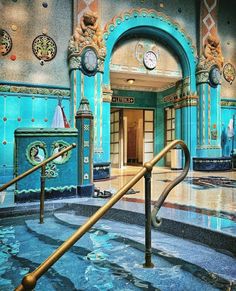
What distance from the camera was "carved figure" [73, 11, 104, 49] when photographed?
27.5ft

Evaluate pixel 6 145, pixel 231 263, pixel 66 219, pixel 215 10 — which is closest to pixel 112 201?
pixel 231 263

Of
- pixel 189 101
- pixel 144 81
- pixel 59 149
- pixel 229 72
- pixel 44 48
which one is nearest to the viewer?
pixel 59 149

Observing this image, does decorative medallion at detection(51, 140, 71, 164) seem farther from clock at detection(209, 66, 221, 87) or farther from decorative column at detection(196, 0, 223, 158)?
clock at detection(209, 66, 221, 87)

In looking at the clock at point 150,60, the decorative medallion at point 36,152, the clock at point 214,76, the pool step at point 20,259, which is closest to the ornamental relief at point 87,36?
the clock at point 150,60

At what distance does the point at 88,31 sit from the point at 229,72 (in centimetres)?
634

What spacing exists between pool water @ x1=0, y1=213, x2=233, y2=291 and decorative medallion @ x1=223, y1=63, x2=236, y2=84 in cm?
980

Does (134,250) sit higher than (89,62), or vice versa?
(89,62)

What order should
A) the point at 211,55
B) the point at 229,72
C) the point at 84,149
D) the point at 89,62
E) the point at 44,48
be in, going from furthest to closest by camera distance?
the point at 229,72 → the point at 211,55 → the point at 89,62 → the point at 44,48 → the point at 84,149

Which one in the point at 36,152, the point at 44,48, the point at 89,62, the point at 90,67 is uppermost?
the point at 44,48

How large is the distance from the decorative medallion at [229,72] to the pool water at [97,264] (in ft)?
32.2

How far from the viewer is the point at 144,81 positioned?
11.7 metres

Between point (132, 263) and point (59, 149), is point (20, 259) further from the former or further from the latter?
point (59, 149)

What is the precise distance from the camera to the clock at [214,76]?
408 inches

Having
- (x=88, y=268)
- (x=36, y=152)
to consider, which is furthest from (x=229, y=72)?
(x=88, y=268)
